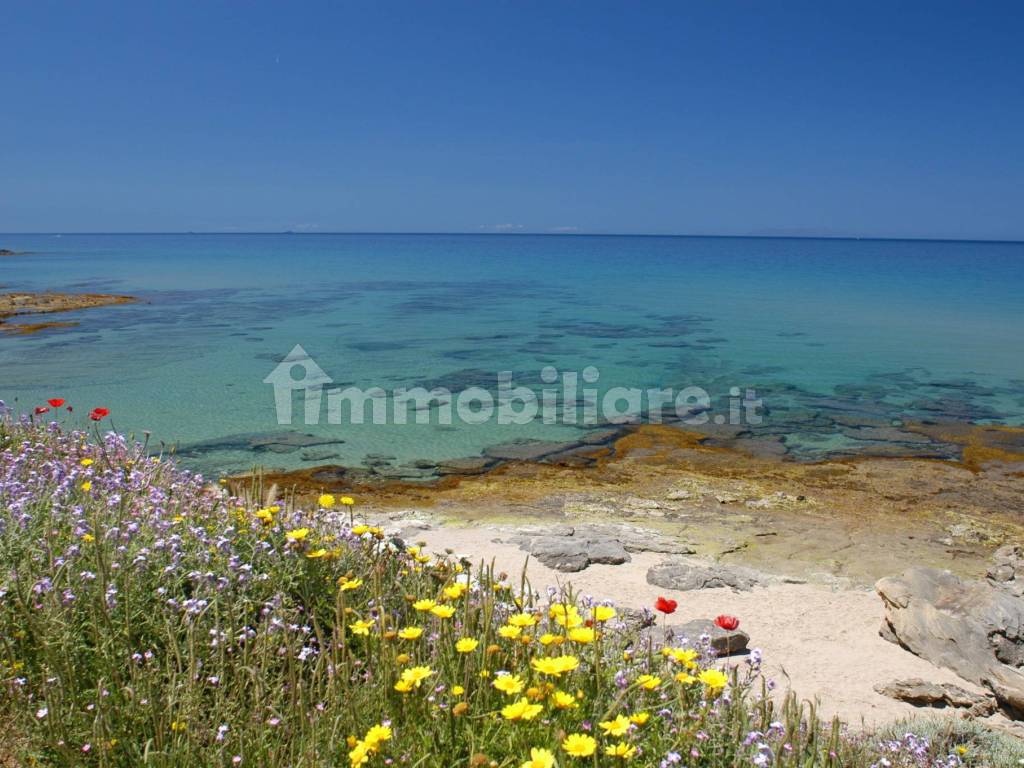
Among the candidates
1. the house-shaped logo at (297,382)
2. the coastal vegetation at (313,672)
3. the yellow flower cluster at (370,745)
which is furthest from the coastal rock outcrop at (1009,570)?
the house-shaped logo at (297,382)

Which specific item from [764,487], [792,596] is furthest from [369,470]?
[792,596]

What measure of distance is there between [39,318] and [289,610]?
114ft

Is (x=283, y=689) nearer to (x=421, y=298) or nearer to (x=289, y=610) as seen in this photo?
(x=289, y=610)

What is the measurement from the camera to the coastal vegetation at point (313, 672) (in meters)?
2.75

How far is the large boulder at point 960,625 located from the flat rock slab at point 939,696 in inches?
5.4

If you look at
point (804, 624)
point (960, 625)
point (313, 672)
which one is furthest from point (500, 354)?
point (313, 672)

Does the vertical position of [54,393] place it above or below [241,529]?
below

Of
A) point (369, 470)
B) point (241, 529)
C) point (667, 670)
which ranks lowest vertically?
point (369, 470)

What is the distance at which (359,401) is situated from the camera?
18.4 m

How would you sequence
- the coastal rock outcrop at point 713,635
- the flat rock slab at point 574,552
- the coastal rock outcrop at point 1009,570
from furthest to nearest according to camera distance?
the flat rock slab at point 574,552, the coastal rock outcrop at point 1009,570, the coastal rock outcrop at point 713,635

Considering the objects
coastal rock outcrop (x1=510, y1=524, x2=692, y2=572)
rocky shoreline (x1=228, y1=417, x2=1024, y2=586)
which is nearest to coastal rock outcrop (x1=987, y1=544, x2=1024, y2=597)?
rocky shoreline (x1=228, y1=417, x2=1024, y2=586)
